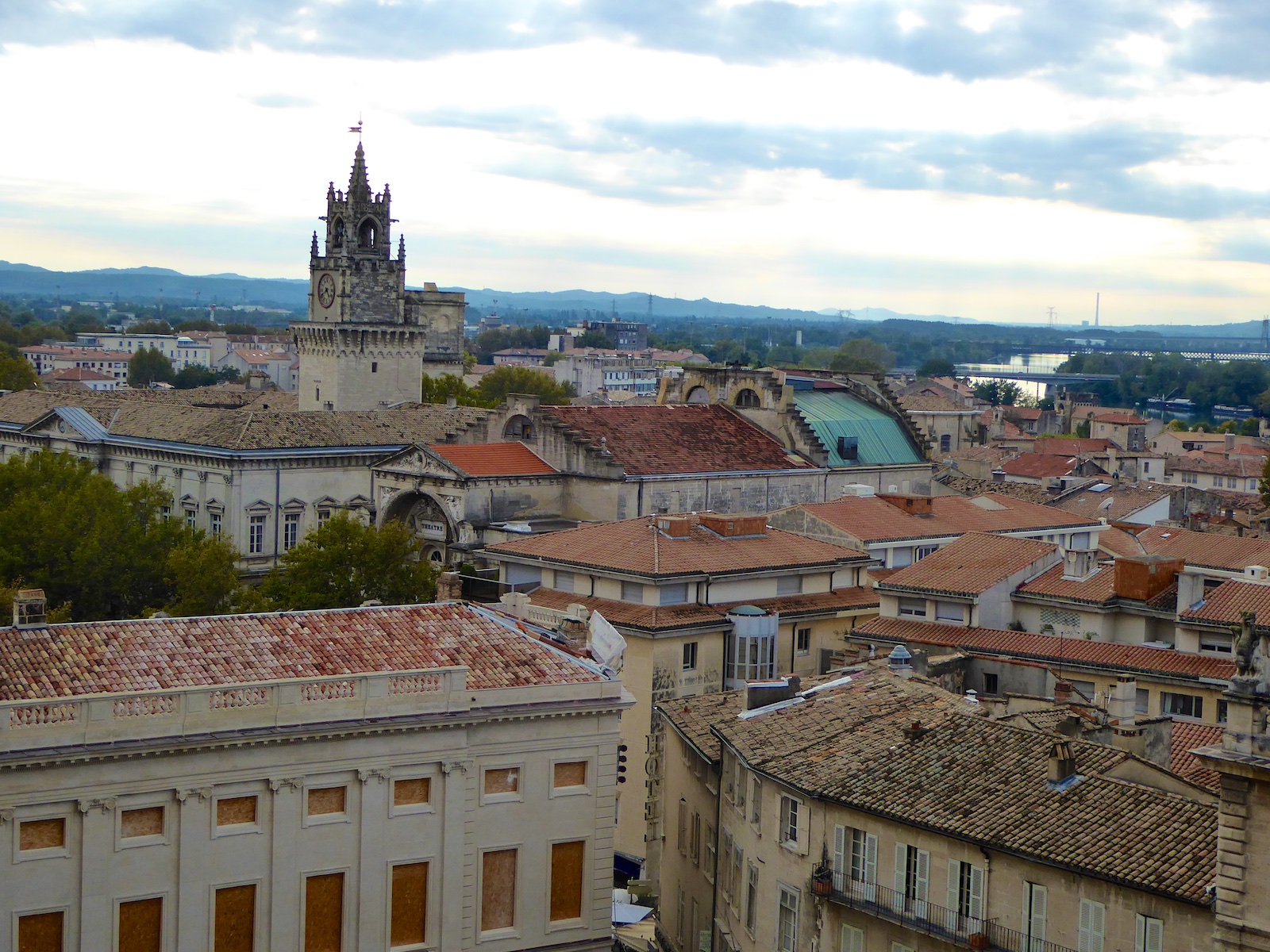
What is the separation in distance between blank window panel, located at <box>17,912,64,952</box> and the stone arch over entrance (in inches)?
1460

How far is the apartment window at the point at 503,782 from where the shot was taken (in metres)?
34.8

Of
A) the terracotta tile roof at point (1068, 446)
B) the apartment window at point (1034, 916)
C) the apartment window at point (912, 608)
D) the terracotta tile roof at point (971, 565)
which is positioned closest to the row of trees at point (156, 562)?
the apartment window at point (912, 608)

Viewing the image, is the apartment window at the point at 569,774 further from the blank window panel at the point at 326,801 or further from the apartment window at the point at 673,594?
the apartment window at the point at 673,594

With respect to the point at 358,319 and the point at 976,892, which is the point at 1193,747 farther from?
the point at 358,319

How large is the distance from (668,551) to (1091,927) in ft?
88.3

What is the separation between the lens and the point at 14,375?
153125 millimetres

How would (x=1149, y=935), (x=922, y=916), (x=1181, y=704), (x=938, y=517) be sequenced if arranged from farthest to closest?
(x=938, y=517) → (x=1181, y=704) → (x=922, y=916) → (x=1149, y=935)

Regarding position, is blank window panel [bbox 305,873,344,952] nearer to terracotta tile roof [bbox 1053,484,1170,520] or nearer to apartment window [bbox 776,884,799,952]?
apartment window [bbox 776,884,799,952]

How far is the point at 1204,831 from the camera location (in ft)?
93.6

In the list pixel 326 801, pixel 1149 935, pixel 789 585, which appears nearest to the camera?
pixel 1149 935

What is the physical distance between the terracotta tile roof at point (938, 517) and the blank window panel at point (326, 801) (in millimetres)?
32002

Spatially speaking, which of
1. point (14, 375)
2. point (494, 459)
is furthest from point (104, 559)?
point (14, 375)

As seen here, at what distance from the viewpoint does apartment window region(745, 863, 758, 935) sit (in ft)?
118

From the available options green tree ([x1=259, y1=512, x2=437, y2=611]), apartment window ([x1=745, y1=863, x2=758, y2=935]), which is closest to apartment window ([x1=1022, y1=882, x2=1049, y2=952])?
apartment window ([x1=745, y1=863, x2=758, y2=935])
